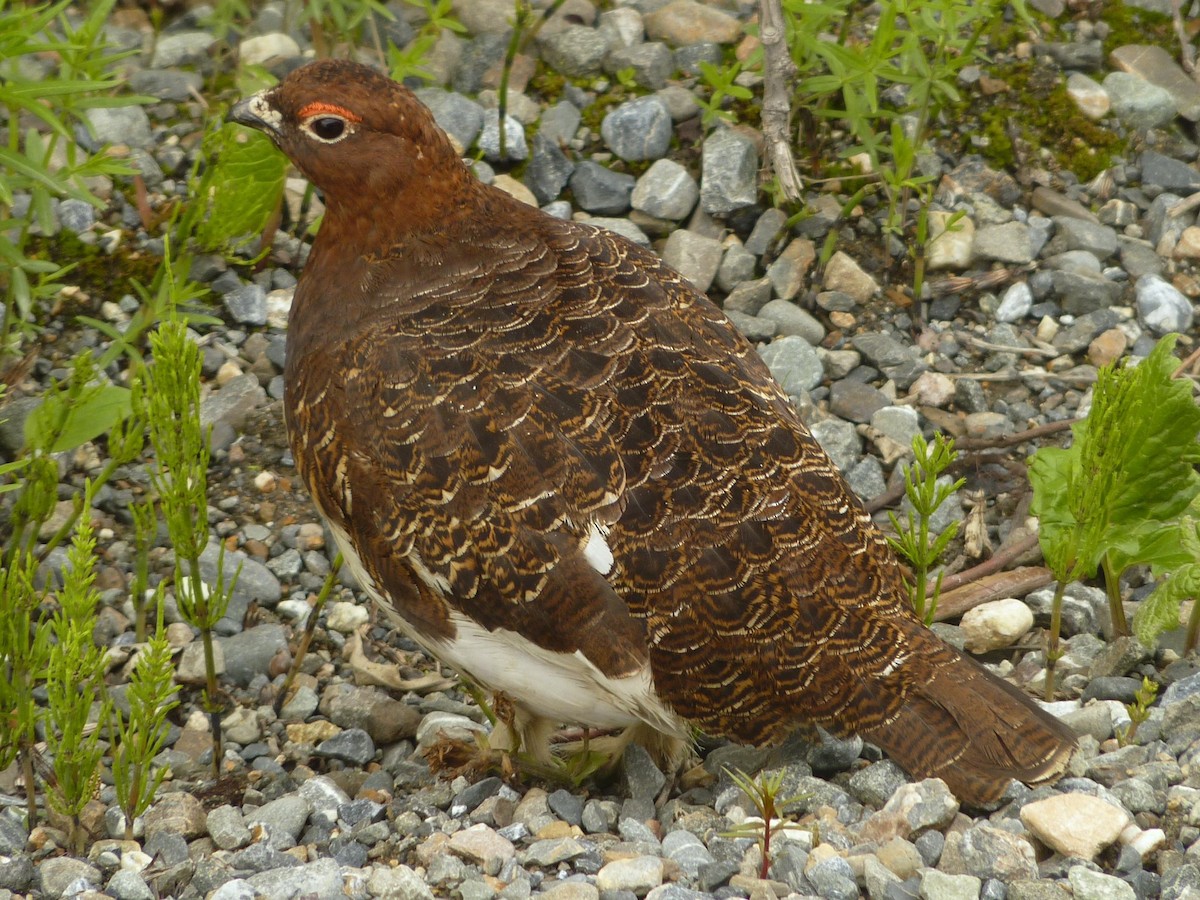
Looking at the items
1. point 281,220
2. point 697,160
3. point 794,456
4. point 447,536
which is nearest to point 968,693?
point 794,456

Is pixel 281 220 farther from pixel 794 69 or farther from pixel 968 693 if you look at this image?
pixel 968 693

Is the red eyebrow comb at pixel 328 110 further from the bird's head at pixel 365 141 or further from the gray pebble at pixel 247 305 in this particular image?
the gray pebble at pixel 247 305

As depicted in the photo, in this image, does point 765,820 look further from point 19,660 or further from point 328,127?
point 328,127

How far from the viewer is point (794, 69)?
21.6ft

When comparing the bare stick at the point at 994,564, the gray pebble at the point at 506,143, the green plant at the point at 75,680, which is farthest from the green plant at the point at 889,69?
the green plant at the point at 75,680

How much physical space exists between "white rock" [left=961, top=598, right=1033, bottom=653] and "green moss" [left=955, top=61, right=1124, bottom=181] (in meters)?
2.68

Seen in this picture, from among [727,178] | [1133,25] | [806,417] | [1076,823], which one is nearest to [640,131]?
[727,178]

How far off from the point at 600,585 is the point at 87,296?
3238mm

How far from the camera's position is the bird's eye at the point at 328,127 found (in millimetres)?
4977

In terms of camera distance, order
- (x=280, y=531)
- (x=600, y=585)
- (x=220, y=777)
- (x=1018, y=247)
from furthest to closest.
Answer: (x=1018, y=247)
(x=280, y=531)
(x=220, y=777)
(x=600, y=585)

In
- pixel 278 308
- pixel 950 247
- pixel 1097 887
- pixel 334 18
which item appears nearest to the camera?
pixel 1097 887

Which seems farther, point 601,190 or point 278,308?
point 601,190

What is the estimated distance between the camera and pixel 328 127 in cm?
499

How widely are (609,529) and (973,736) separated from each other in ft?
3.82
